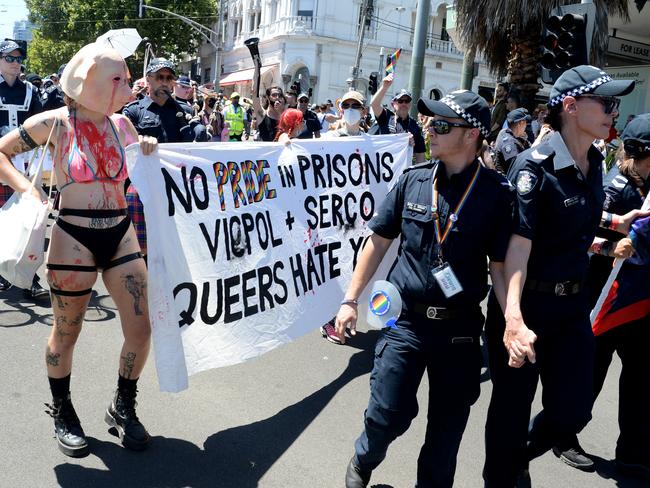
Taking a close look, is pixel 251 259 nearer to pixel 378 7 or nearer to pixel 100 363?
pixel 100 363

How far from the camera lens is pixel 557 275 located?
118 inches

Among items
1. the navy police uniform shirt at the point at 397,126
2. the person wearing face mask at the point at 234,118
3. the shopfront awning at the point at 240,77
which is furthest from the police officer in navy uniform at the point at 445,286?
the shopfront awning at the point at 240,77

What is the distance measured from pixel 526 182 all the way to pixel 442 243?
0.49 meters

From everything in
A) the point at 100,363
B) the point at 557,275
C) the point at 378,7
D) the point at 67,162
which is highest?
the point at 378,7

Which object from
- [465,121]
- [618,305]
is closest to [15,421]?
[465,121]

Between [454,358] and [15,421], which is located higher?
[454,358]

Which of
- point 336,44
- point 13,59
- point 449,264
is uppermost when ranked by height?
point 336,44

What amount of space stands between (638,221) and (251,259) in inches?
88.6

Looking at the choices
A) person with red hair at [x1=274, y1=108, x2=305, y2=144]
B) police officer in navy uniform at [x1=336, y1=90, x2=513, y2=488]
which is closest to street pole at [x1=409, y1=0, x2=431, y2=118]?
person with red hair at [x1=274, y1=108, x2=305, y2=144]

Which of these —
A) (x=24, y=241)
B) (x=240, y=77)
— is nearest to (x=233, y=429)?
(x=24, y=241)

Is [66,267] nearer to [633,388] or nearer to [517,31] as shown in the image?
[633,388]

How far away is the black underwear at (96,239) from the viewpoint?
3234 millimetres

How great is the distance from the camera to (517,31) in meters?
13.2

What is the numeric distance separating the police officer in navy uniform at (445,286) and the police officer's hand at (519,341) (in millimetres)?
198
